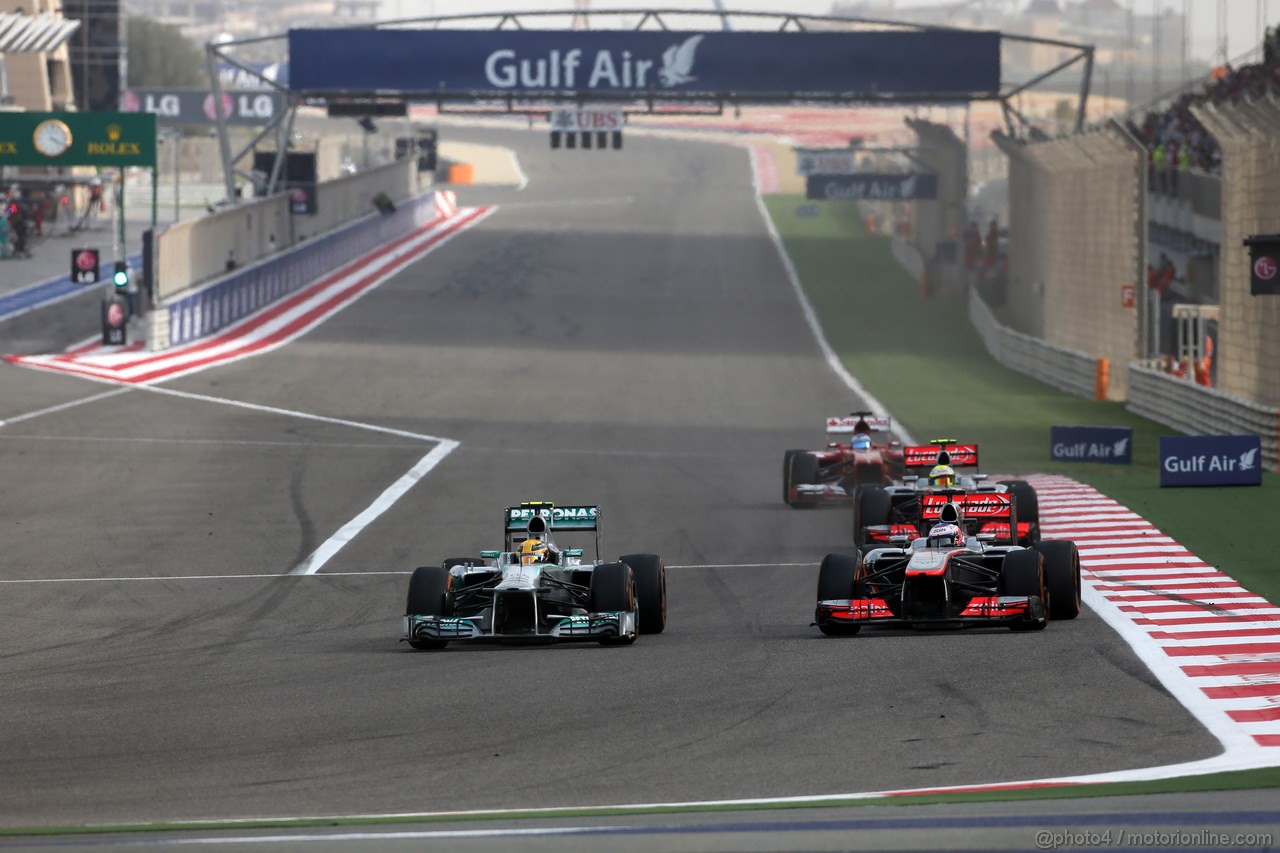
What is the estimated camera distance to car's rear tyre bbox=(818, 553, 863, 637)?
14773 millimetres

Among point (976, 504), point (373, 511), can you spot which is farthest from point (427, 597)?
point (373, 511)

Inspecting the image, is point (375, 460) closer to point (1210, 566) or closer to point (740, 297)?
point (1210, 566)

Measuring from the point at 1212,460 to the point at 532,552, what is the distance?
11.3m

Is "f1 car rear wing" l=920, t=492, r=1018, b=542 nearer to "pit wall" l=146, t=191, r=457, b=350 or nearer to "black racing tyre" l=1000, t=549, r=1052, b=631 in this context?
"black racing tyre" l=1000, t=549, r=1052, b=631

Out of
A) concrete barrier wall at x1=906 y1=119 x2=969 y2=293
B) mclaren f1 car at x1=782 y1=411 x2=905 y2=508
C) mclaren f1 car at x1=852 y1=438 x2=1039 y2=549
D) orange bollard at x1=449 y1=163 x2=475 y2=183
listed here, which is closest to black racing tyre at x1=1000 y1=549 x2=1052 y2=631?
mclaren f1 car at x1=852 y1=438 x2=1039 y2=549

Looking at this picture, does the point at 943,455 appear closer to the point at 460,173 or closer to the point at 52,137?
the point at 52,137

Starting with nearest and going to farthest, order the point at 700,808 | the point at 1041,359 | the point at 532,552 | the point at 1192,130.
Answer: the point at 700,808
the point at 532,552
the point at 1041,359
the point at 1192,130

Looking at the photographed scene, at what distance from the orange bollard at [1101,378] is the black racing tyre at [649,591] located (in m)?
22.9

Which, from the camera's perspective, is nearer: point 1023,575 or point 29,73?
point 1023,575

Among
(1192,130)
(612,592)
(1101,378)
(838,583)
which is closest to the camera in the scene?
(612,592)

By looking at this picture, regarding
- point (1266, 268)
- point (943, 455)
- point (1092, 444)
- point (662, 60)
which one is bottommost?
point (1092, 444)

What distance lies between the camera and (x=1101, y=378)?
36.4 meters

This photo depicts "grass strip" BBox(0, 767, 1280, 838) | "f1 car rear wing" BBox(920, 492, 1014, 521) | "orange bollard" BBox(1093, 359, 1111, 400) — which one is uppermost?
"orange bollard" BBox(1093, 359, 1111, 400)

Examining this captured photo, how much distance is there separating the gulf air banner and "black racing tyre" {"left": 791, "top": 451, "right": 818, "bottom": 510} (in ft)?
103
